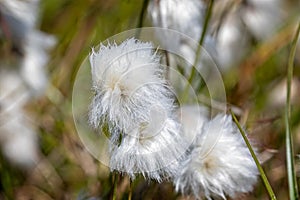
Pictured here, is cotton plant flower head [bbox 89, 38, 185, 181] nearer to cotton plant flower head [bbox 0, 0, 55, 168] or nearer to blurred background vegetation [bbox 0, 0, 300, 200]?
blurred background vegetation [bbox 0, 0, 300, 200]

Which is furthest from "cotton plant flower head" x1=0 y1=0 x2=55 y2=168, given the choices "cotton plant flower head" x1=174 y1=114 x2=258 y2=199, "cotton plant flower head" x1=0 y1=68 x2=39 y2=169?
"cotton plant flower head" x1=174 y1=114 x2=258 y2=199

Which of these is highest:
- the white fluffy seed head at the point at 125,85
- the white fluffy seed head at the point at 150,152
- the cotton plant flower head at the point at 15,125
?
the cotton plant flower head at the point at 15,125

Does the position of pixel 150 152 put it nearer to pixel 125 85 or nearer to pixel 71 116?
pixel 125 85

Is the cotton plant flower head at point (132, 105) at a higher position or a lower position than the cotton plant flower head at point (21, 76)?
lower

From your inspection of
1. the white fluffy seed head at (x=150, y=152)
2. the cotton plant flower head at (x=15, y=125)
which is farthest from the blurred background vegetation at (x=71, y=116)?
the white fluffy seed head at (x=150, y=152)

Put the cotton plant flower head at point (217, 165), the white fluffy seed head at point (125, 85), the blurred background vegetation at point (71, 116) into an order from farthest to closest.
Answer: the blurred background vegetation at point (71, 116) < the cotton plant flower head at point (217, 165) < the white fluffy seed head at point (125, 85)

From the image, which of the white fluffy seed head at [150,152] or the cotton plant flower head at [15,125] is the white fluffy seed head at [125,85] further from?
the cotton plant flower head at [15,125]
